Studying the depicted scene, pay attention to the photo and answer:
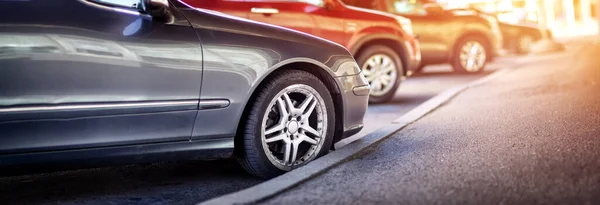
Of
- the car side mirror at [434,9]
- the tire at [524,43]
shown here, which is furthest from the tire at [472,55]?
the tire at [524,43]

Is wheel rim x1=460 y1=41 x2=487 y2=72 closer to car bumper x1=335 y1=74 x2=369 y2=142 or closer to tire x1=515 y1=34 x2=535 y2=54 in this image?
tire x1=515 y1=34 x2=535 y2=54

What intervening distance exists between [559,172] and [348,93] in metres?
1.60

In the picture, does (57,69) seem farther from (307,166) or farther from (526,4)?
(526,4)

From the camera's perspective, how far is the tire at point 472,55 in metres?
15.3

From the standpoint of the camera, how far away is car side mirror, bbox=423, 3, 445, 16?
1432 centimetres

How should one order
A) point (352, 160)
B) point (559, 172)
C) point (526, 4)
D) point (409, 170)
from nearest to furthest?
point (559, 172), point (409, 170), point (352, 160), point (526, 4)

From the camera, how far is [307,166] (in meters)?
5.12

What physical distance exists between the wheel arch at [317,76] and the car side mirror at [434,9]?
881 cm

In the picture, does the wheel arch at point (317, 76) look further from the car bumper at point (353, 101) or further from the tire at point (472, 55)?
the tire at point (472, 55)

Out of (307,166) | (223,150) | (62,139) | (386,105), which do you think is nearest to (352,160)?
(307,166)

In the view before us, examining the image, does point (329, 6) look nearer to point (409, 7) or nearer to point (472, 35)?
point (409, 7)

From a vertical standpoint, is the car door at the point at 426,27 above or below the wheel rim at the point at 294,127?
below

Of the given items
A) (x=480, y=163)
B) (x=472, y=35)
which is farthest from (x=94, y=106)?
(x=472, y=35)

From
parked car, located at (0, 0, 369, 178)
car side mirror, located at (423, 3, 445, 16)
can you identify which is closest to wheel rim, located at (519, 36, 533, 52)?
car side mirror, located at (423, 3, 445, 16)
